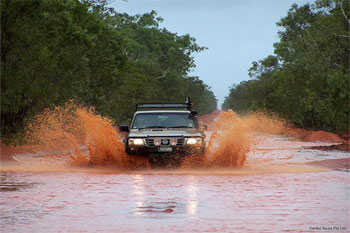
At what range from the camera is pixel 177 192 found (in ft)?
51.6

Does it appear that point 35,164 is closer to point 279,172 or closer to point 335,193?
point 279,172

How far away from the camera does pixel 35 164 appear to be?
25.6 m

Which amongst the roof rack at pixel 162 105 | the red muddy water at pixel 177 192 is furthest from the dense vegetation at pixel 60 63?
the roof rack at pixel 162 105

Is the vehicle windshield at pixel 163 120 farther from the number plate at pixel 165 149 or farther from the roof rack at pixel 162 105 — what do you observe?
the number plate at pixel 165 149

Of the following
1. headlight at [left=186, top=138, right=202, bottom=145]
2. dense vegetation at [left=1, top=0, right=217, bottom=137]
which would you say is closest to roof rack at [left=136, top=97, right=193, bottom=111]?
headlight at [left=186, top=138, right=202, bottom=145]

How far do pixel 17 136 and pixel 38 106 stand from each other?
218 centimetres

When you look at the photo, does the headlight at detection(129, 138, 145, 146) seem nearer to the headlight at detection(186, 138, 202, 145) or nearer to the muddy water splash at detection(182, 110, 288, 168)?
the headlight at detection(186, 138, 202, 145)

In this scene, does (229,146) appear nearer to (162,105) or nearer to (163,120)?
(163,120)

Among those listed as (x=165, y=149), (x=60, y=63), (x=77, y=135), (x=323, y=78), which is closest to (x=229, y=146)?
(x=165, y=149)

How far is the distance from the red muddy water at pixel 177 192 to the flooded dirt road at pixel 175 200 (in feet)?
0.05

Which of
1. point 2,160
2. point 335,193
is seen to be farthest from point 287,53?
point 335,193

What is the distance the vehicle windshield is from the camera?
23.1 meters

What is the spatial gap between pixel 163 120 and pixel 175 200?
30.5 feet

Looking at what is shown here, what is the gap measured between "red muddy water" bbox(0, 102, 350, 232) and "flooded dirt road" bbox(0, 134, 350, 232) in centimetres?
1
